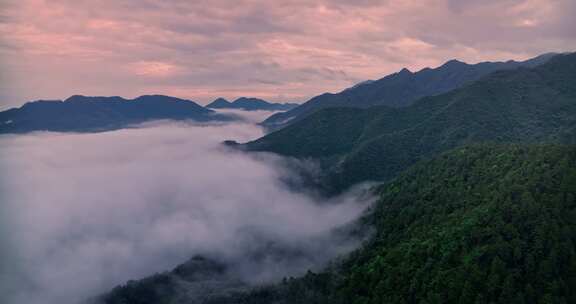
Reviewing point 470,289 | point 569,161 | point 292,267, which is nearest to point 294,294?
point 292,267

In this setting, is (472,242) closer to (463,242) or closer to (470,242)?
(470,242)

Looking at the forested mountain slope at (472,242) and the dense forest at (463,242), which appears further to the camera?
the dense forest at (463,242)

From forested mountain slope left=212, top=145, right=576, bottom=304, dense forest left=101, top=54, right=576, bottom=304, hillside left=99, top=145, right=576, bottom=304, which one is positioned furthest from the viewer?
dense forest left=101, top=54, right=576, bottom=304

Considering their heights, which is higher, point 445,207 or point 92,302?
point 445,207

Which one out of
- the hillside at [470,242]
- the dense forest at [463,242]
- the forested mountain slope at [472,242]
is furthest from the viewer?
the dense forest at [463,242]

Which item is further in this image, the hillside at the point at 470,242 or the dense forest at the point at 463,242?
the dense forest at the point at 463,242

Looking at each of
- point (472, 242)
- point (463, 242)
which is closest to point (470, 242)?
point (472, 242)

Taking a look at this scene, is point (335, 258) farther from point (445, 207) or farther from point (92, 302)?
point (92, 302)

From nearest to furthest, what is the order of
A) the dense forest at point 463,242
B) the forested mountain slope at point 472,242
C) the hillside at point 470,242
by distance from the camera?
the forested mountain slope at point 472,242 < the hillside at point 470,242 < the dense forest at point 463,242
